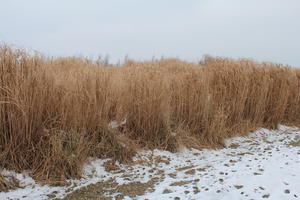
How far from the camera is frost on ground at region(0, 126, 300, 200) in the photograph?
220 cm

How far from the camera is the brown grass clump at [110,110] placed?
2.67m

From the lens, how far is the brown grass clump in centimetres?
267

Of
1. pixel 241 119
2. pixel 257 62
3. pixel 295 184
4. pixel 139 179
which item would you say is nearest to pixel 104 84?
pixel 139 179

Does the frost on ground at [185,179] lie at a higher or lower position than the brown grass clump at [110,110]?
lower

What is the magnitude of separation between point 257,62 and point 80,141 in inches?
157

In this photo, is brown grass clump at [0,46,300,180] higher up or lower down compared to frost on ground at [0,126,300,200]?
higher up

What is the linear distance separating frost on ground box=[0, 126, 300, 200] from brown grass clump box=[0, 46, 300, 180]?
0.16 meters

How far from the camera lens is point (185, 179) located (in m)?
2.56

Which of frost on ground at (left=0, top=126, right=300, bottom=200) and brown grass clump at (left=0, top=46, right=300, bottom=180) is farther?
brown grass clump at (left=0, top=46, right=300, bottom=180)

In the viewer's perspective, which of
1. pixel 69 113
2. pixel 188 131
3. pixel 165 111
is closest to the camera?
pixel 69 113

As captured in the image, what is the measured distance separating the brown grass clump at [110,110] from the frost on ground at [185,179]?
0.51 ft

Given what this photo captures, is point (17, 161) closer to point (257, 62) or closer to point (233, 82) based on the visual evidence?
point (233, 82)

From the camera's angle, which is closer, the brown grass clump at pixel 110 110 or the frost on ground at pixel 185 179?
the frost on ground at pixel 185 179

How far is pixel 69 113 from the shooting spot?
2.93 metres
